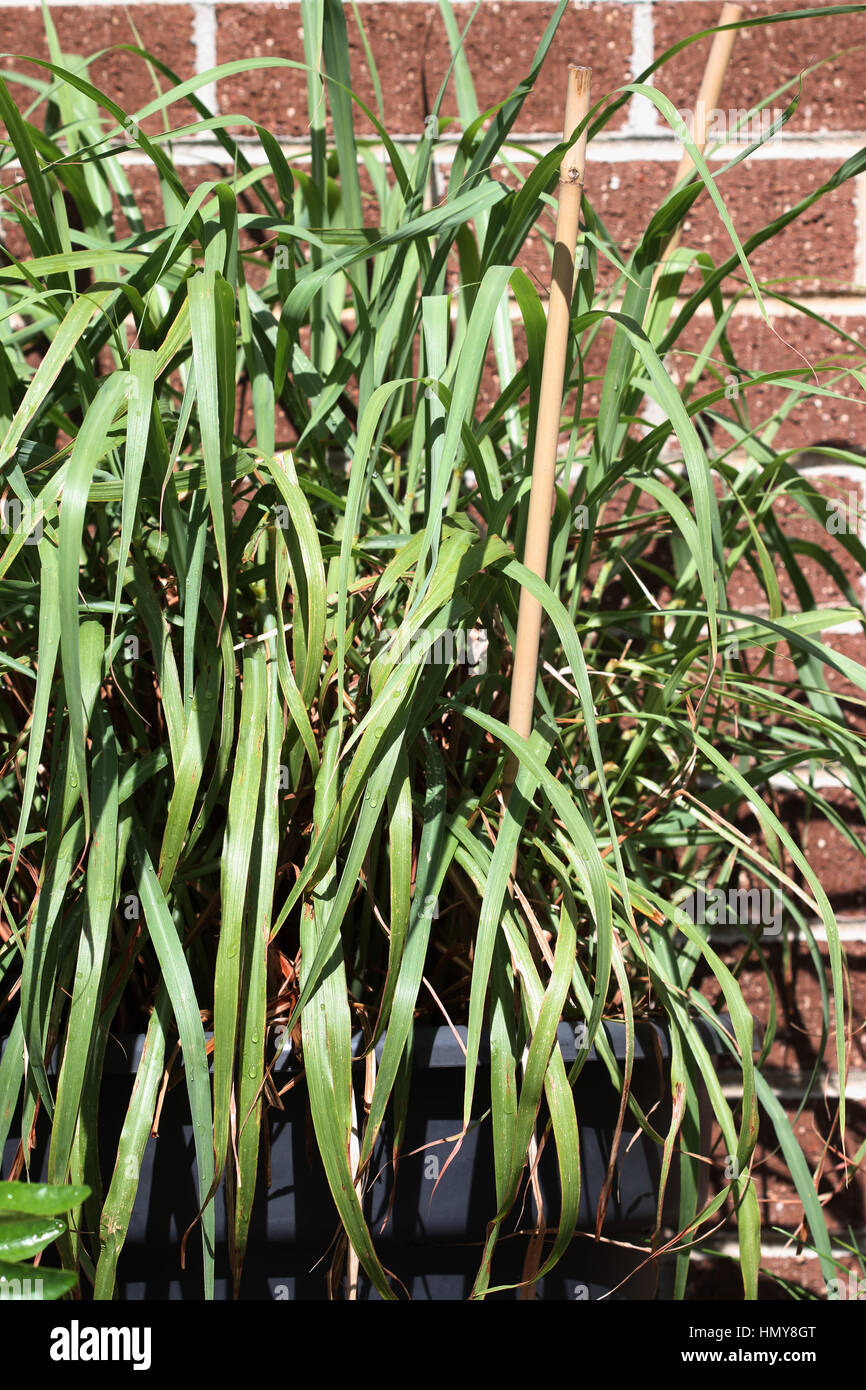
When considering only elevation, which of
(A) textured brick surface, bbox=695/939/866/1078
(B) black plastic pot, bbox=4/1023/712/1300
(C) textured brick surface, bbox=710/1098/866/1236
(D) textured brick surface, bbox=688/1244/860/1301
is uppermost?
(B) black plastic pot, bbox=4/1023/712/1300

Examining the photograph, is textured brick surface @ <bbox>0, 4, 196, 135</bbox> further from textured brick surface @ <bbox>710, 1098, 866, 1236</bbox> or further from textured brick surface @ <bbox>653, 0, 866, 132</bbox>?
textured brick surface @ <bbox>710, 1098, 866, 1236</bbox>

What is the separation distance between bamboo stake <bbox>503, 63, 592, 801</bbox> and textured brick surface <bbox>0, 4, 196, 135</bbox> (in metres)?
0.48

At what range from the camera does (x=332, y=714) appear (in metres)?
0.52

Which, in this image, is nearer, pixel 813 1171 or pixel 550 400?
pixel 550 400

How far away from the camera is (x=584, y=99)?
45 centimetres

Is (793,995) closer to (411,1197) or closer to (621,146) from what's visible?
(411,1197)

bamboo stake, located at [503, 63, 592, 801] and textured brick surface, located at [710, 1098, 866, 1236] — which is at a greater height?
bamboo stake, located at [503, 63, 592, 801]

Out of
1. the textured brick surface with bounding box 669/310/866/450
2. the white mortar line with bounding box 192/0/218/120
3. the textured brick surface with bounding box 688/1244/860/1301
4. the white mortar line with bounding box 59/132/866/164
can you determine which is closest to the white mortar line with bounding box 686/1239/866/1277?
the textured brick surface with bounding box 688/1244/860/1301

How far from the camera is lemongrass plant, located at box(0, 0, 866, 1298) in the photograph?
43 centimetres

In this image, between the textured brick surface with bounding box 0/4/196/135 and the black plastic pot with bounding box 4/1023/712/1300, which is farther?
the textured brick surface with bounding box 0/4/196/135

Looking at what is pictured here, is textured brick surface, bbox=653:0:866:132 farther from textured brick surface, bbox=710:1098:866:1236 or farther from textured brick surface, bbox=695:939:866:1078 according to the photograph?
Answer: textured brick surface, bbox=710:1098:866:1236

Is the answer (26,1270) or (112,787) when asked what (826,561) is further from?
(26,1270)

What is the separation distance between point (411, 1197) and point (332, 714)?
0.25 metres

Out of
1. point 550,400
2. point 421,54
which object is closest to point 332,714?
point 550,400
